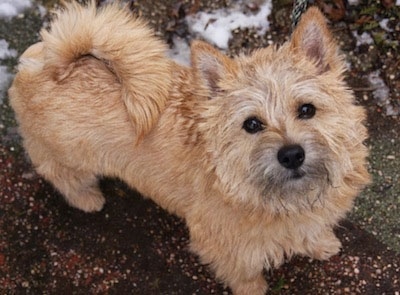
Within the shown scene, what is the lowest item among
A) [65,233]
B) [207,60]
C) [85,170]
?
[65,233]

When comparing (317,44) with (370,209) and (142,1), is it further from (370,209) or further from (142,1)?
(142,1)

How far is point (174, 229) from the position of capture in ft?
15.7

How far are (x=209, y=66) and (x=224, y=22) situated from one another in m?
2.10

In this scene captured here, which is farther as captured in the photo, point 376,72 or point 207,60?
point 376,72

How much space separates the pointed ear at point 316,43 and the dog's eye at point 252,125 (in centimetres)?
42

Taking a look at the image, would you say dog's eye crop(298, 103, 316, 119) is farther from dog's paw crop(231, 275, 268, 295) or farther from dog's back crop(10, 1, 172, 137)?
dog's paw crop(231, 275, 268, 295)

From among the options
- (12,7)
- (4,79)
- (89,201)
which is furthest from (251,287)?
(12,7)

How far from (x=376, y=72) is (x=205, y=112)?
7.58ft

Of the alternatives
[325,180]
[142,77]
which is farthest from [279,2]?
[325,180]

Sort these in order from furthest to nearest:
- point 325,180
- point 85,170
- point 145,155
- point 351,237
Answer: point 351,237
point 85,170
point 145,155
point 325,180

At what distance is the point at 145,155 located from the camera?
3.69 metres

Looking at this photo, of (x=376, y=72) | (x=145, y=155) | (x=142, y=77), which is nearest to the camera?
(x=142, y=77)

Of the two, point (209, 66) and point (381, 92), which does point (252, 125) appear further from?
point (381, 92)

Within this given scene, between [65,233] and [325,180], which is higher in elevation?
[325,180]
